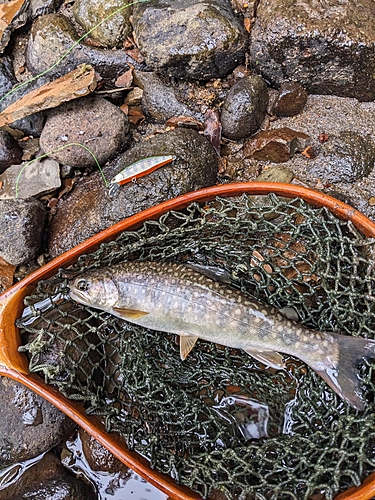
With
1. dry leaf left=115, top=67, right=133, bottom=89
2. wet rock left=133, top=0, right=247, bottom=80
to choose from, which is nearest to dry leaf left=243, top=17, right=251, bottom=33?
wet rock left=133, top=0, right=247, bottom=80

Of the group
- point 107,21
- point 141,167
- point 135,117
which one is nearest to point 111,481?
point 141,167

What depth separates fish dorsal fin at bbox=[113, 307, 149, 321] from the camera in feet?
11.6

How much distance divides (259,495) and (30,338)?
80.1 inches

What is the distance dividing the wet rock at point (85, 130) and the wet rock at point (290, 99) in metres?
1.47

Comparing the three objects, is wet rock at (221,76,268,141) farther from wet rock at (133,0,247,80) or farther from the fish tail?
the fish tail

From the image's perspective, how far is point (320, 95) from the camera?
4.44 metres

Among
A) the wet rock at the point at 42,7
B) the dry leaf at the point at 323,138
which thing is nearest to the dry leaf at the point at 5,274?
the wet rock at the point at 42,7

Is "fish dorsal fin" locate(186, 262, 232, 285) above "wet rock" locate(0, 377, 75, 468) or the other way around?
above

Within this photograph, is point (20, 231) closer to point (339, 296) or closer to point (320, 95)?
point (339, 296)

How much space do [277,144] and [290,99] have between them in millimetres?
439

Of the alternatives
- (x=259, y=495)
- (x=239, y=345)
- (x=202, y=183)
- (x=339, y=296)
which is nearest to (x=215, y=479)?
(x=259, y=495)

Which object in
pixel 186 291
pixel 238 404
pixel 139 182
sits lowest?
pixel 238 404

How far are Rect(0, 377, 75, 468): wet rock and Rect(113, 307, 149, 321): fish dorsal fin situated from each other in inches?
40.2

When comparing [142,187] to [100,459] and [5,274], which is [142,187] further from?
[100,459]
